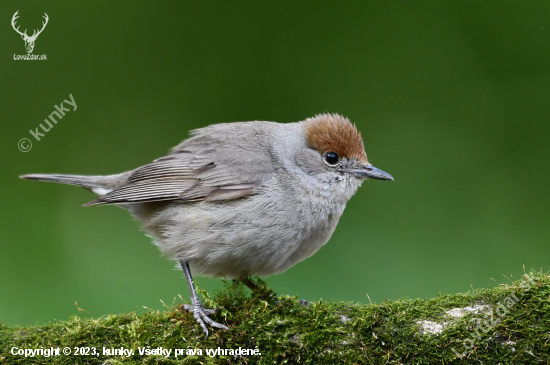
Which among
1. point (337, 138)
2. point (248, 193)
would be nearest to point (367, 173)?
point (337, 138)

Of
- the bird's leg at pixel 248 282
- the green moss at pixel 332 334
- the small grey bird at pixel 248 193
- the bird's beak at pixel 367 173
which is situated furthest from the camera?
the bird's beak at pixel 367 173

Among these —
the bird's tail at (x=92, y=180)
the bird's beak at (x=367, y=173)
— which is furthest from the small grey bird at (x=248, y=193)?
the bird's tail at (x=92, y=180)

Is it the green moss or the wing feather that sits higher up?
the wing feather

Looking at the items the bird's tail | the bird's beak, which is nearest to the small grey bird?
the bird's beak

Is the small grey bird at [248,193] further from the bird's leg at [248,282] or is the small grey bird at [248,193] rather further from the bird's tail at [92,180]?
the bird's tail at [92,180]

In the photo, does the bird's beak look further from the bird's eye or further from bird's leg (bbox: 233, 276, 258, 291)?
bird's leg (bbox: 233, 276, 258, 291)

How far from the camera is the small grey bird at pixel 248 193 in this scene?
3279mm

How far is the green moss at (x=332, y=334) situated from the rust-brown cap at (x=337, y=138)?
1344 mm

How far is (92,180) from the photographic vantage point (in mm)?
4422

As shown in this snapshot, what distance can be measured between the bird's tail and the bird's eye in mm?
1858

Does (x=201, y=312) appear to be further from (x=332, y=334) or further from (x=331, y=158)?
(x=331, y=158)

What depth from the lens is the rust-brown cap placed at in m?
3.67

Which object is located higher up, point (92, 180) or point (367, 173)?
point (92, 180)

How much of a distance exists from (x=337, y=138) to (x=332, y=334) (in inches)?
65.0
